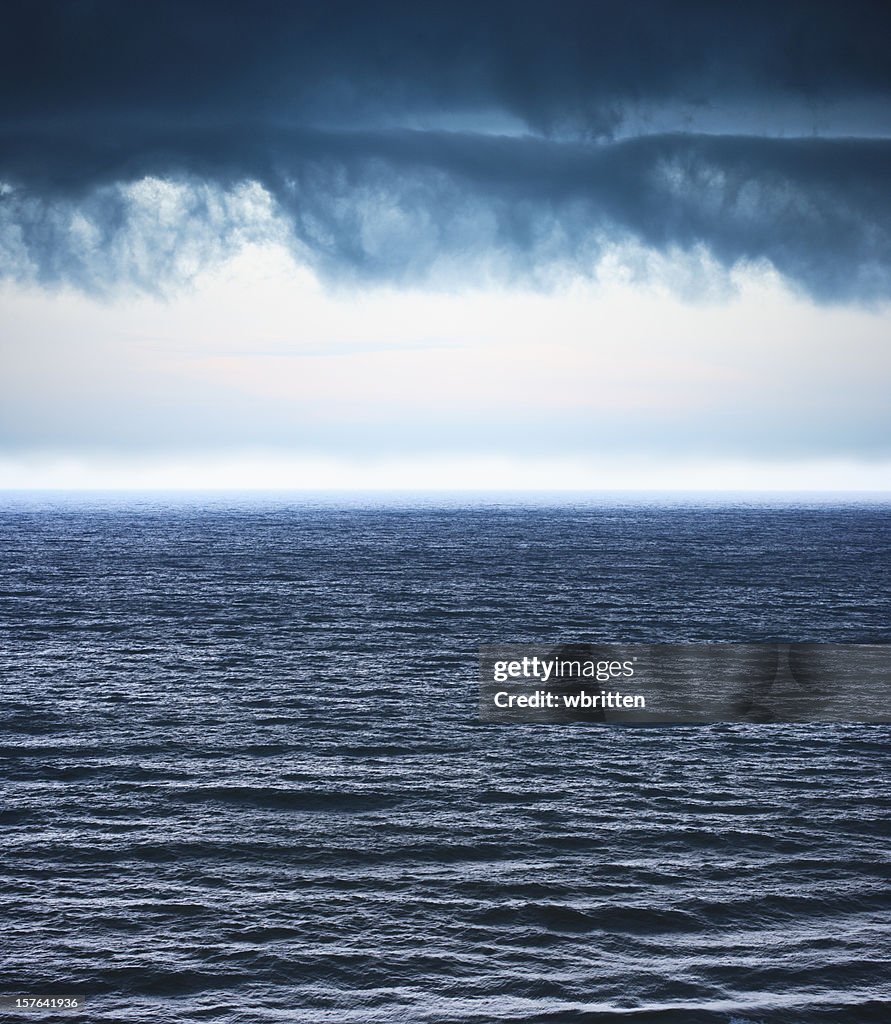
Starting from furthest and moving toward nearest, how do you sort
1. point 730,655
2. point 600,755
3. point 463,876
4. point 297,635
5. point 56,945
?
point 297,635, point 730,655, point 600,755, point 463,876, point 56,945

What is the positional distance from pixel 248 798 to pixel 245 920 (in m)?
10.3

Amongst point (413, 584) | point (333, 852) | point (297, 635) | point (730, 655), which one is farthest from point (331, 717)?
point (413, 584)

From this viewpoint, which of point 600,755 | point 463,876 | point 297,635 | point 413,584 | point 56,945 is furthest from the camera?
point 413,584

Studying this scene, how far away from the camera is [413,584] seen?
115750 mm

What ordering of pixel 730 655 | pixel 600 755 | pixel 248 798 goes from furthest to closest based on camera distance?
pixel 730 655
pixel 600 755
pixel 248 798

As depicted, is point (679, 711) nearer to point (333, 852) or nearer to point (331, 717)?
point (331, 717)

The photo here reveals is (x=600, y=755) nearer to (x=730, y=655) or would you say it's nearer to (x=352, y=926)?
(x=352, y=926)

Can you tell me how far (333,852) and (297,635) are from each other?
45.6 meters

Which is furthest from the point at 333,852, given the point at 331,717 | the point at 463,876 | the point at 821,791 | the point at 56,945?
the point at 821,791

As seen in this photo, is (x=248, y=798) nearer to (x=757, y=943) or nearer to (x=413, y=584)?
(x=757, y=943)

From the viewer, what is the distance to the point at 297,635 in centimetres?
7962

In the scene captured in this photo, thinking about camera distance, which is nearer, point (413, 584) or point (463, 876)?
point (463, 876)

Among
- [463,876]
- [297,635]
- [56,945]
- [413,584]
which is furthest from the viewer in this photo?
[413,584]

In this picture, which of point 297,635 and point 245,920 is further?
point 297,635
